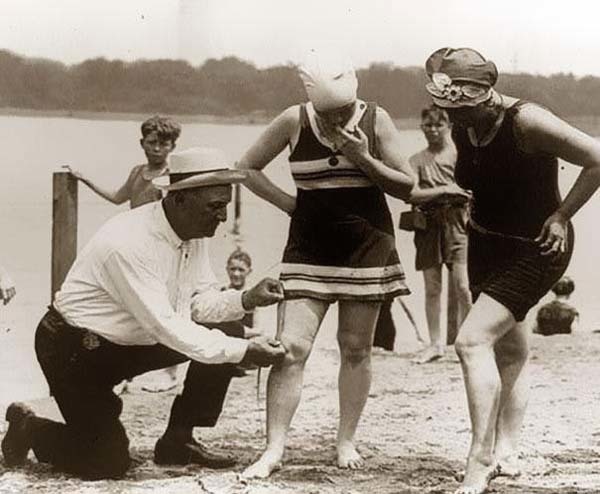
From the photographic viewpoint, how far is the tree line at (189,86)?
10.9ft

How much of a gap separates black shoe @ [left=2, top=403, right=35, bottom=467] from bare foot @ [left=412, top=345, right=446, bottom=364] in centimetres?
181

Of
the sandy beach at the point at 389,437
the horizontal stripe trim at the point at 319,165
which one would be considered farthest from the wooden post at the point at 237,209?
the horizontal stripe trim at the point at 319,165

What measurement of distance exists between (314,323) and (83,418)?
1.97 ft

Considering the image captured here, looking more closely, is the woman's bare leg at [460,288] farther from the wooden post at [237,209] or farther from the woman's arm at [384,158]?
the woman's arm at [384,158]

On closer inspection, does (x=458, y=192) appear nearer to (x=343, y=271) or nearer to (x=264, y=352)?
(x=343, y=271)

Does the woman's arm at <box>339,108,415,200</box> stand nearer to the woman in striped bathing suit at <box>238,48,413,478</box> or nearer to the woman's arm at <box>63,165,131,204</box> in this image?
the woman in striped bathing suit at <box>238,48,413,478</box>

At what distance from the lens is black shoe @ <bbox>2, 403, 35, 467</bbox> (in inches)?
111

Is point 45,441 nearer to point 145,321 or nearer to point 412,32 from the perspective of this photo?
point 145,321

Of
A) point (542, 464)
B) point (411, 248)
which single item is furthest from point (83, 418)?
point (411, 248)

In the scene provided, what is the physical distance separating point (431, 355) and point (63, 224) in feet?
5.06

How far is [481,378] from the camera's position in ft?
8.30

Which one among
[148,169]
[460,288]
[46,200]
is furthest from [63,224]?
[460,288]

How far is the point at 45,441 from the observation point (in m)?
2.80

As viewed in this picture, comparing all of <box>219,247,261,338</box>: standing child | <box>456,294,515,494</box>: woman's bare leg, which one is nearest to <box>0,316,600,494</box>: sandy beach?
<box>456,294,515,494</box>: woman's bare leg
